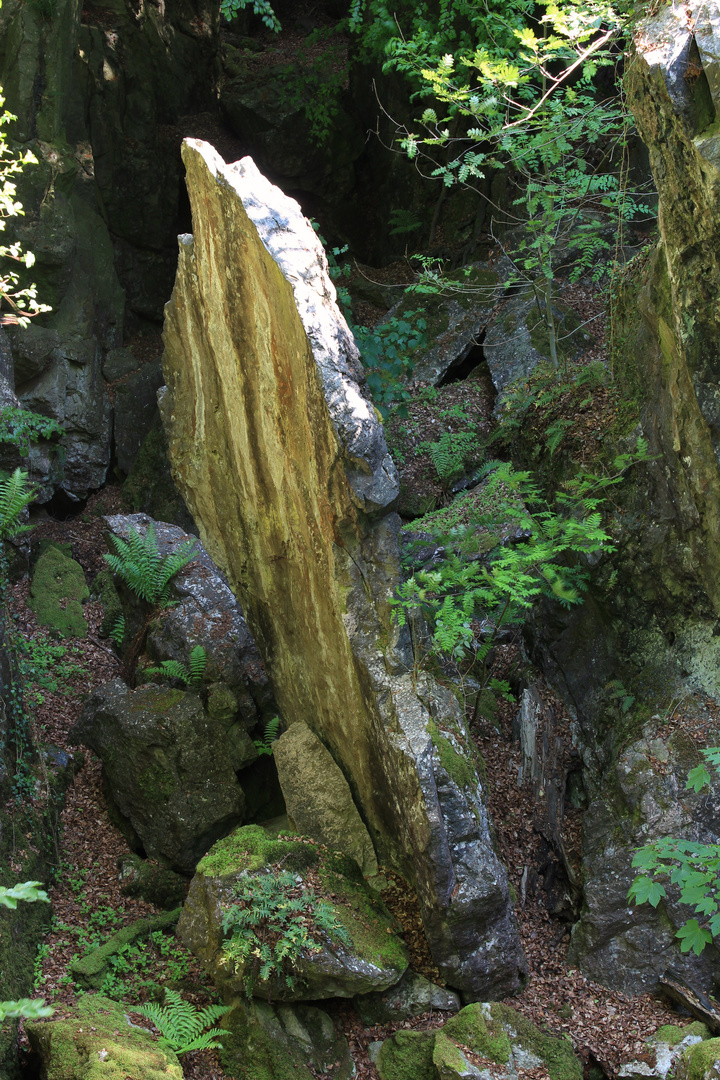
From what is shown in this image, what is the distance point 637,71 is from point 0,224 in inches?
205

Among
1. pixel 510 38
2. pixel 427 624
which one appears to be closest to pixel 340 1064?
pixel 427 624

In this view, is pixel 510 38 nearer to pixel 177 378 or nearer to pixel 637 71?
pixel 637 71

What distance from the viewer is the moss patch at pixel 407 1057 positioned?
4.72m

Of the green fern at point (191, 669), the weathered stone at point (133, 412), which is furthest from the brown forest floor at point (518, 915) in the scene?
the weathered stone at point (133, 412)

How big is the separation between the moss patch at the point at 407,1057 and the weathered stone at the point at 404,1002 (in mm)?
221

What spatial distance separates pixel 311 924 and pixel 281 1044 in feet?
2.31

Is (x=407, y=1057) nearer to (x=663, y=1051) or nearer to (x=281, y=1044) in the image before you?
(x=281, y=1044)

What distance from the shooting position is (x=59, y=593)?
9523mm

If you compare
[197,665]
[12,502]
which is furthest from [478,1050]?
[12,502]

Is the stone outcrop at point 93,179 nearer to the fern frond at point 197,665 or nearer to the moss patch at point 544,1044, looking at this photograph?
the fern frond at point 197,665

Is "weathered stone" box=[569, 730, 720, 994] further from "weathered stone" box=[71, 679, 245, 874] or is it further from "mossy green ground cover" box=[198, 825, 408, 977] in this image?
"weathered stone" box=[71, 679, 245, 874]

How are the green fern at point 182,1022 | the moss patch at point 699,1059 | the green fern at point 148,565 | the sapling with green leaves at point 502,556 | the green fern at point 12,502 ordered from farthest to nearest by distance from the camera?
the green fern at point 148,565 → the green fern at point 12,502 → the sapling with green leaves at point 502,556 → the green fern at point 182,1022 → the moss patch at point 699,1059

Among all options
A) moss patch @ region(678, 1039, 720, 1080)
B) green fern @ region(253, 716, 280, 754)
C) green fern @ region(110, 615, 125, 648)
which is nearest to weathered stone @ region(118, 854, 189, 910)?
green fern @ region(253, 716, 280, 754)

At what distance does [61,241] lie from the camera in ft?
36.9
